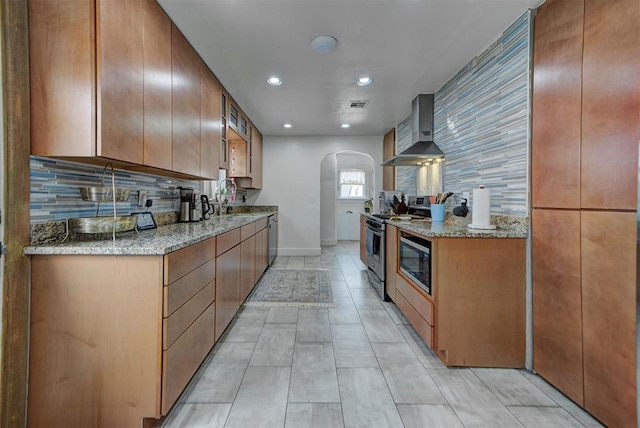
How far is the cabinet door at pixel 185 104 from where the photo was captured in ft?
6.46

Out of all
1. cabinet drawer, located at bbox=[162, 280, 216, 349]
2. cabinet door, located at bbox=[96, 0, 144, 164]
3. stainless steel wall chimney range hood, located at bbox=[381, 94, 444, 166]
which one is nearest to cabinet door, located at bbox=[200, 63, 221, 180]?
cabinet door, located at bbox=[96, 0, 144, 164]

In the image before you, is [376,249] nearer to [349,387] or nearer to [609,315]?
[349,387]

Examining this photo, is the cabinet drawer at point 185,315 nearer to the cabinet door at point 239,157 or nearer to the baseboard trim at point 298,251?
the cabinet door at point 239,157

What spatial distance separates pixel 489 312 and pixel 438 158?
1.83 meters

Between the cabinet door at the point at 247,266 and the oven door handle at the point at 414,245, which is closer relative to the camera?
the oven door handle at the point at 414,245

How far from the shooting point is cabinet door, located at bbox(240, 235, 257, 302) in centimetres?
270

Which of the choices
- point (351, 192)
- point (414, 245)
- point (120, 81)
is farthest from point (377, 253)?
point (351, 192)

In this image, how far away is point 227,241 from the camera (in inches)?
87.0

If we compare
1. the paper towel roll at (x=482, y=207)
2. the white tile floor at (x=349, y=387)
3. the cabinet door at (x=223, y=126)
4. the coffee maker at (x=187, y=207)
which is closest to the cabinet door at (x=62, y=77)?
the coffee maker at (x=187, y=207)

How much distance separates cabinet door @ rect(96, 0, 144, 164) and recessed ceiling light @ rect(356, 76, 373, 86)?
74.4 inches

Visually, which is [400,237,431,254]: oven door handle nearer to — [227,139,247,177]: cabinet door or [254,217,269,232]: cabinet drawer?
[254,217,269,232]: cabinet drawer

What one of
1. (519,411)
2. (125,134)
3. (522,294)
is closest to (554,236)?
(522,294)

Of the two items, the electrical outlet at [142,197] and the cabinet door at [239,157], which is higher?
the cabinet door at [239,157]

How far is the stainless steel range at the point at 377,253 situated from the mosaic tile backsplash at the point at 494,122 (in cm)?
79
